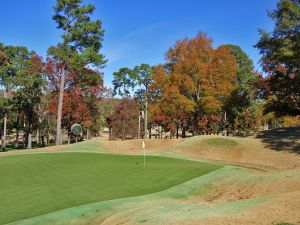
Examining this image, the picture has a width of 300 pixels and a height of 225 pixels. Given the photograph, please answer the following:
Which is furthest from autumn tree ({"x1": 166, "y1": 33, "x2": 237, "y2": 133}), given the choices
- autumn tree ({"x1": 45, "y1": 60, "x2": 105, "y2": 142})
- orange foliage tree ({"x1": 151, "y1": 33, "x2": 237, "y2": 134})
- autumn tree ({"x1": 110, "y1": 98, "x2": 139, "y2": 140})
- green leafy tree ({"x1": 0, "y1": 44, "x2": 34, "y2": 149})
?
A: green leafy tree ({"x1": 0, "y1": 44, "x2": 34, "y2": 149})

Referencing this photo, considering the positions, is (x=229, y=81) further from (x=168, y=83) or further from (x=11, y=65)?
(x=11, y=65)

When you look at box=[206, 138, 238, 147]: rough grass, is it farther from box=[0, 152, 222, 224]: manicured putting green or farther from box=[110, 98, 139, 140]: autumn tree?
box=[110, 98, 139, 140]: autumn tree

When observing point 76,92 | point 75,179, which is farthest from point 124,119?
point 75,179

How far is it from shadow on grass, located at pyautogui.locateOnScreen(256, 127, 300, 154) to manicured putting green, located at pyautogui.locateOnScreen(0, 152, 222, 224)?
9.16m

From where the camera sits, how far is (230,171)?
21531 millimetres

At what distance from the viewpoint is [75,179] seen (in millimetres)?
20062

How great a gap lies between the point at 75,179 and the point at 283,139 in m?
21.2

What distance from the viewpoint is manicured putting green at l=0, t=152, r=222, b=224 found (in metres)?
15.2

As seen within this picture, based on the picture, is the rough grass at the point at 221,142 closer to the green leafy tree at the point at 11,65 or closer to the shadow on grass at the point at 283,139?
the shadow on grass at the point at 283,139

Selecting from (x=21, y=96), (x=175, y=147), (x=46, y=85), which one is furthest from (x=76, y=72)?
(x=175, y=147)

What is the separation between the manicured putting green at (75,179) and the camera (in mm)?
15234

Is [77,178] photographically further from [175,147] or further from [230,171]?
[175,147]

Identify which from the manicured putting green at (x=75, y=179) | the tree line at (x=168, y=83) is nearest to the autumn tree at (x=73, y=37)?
the tree line at (x=168, y=83)

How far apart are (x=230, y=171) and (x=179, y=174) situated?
127 inches
